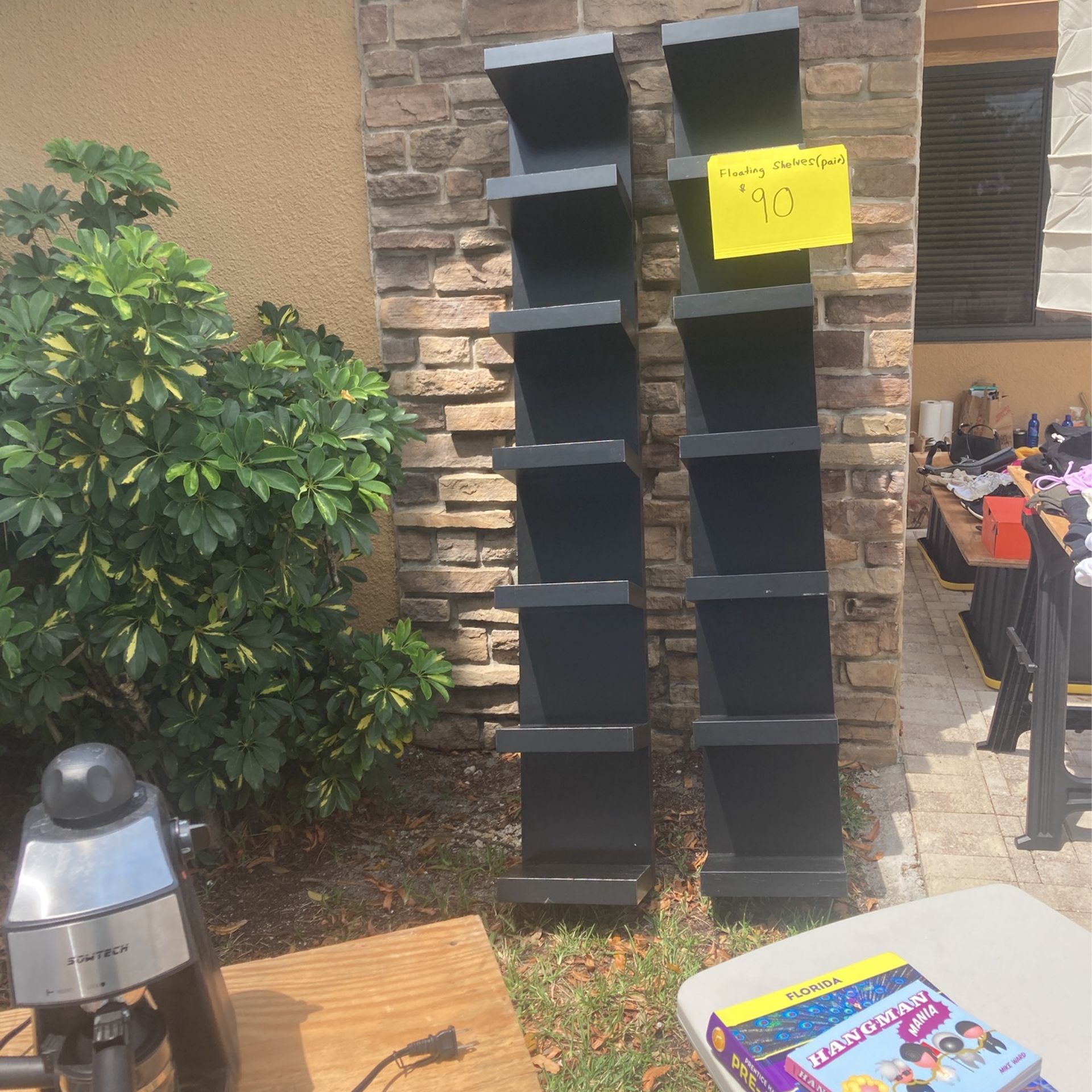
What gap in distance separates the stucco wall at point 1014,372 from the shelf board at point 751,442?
4.60m

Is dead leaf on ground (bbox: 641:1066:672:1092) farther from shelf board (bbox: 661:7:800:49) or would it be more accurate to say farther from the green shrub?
shelf board (bbox: 661:7:800:49)

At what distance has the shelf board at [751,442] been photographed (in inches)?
76.4

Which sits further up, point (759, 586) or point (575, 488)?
point (575, 488)

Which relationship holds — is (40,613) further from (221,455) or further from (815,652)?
(815,652)

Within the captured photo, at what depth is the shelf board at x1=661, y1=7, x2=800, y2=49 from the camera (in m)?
1.92

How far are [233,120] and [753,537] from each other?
5.85 feet

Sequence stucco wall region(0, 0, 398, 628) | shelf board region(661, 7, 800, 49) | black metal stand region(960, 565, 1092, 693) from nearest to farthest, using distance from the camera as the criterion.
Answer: shelf board region(661, 7, 800, 49) → stucco wall region(0, 0, 398, 628) → black metal stand region(960, 565, 1092, 693)

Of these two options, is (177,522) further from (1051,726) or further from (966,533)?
(966,533)

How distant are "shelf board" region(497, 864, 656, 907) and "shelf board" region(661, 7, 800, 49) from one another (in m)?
1.77

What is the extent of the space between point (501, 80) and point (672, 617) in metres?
1.44

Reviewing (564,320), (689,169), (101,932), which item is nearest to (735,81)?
(689,169)

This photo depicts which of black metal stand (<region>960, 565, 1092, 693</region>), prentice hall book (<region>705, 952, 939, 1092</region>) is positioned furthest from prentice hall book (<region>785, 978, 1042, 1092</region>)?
black metal stand (<region>960, 565, 1092, 693</region>)

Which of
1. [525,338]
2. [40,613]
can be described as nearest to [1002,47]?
[525,338]

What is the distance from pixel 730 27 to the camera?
1938mm
